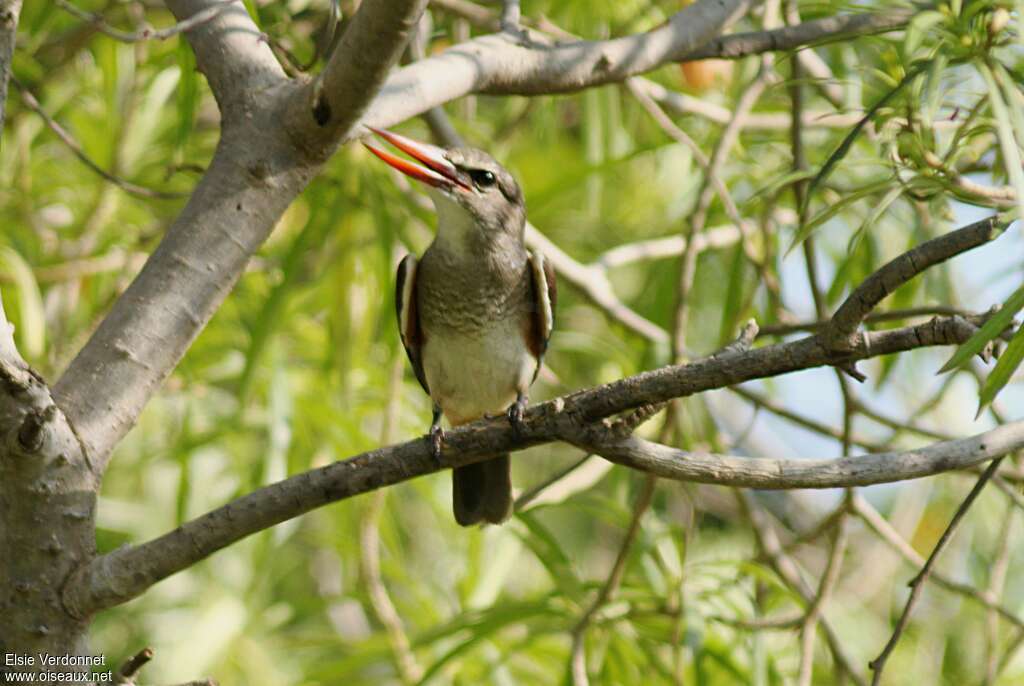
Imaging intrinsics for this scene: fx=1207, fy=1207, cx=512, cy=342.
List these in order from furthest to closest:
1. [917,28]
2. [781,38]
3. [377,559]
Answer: [377,559] → [781,38] → [917,28]

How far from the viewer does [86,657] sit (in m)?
1.92

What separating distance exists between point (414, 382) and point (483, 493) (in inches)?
60.7

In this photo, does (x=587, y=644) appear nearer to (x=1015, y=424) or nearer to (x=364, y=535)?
(x=364, y=535)

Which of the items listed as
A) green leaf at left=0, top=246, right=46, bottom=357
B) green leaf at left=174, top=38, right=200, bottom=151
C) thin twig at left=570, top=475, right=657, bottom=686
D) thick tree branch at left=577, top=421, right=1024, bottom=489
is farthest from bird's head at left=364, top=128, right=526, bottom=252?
thick tree branch at left=577, top=421, right=1024, bottom=489

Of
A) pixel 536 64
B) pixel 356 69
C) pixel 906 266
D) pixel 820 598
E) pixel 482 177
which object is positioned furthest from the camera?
pixel 482 177

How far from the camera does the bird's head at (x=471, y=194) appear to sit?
325 centimetres

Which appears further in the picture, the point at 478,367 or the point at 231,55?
the point at 478,367

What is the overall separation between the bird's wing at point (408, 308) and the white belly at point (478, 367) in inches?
2.3

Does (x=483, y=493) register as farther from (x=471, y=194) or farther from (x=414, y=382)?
(x=414, y=382)

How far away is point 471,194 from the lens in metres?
3.38

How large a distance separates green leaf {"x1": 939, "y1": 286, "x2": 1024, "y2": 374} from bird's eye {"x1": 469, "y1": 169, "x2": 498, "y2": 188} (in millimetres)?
1779

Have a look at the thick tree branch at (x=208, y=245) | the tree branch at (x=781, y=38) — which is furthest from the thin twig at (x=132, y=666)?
the tree branch at (x=781, y=38)

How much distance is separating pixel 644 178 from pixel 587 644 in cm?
296

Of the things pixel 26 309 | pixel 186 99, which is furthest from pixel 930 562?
pixel 26 309
